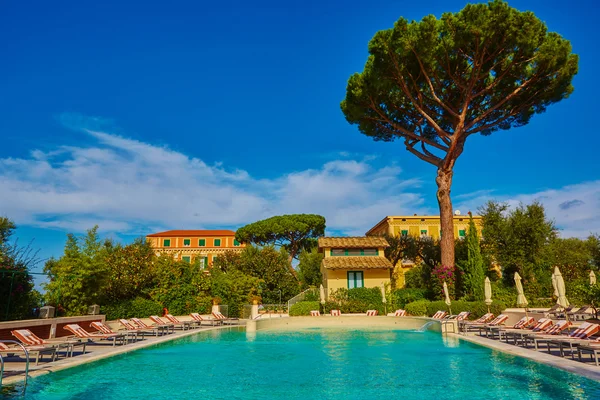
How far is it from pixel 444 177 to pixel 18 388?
2385 centimetres

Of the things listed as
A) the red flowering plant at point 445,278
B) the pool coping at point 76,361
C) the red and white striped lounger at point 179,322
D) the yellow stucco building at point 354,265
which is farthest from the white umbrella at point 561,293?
the yellow stucco building at point 354,265

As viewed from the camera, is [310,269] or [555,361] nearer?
[555,361]

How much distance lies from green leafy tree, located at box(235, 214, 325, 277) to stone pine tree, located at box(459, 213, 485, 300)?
954 inches

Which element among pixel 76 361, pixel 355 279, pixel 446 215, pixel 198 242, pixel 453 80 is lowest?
pixel 76 361

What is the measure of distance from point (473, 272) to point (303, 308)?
1054 cm

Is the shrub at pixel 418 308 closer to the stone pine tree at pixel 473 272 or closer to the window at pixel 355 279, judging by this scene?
the stone pine tree at pixel 473 272

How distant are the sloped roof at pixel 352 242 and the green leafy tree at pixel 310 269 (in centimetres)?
958

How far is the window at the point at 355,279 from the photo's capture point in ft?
103

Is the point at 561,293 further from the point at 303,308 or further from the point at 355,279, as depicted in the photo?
the point at 355,279

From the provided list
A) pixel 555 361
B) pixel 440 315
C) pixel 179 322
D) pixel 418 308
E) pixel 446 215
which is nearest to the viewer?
pixel 555 361

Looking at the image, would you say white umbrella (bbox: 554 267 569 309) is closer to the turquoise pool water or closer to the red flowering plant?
the turquoise pool water

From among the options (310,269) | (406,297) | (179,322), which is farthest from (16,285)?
(310,269)

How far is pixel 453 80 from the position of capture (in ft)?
82.4

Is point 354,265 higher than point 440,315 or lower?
higher
